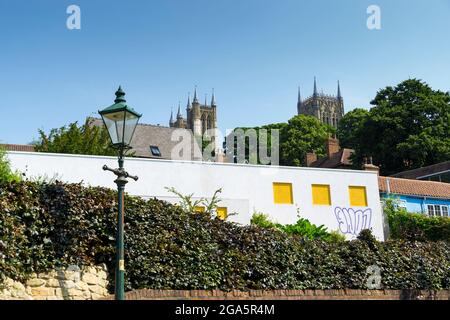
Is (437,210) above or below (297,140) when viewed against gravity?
below

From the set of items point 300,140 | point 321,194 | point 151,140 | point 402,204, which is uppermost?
point 300,140

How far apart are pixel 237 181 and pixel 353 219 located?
638cm

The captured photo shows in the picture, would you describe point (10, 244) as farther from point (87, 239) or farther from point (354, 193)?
point (354, 193)

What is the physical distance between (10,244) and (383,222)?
2363 cm

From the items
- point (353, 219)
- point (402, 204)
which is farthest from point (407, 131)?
point (353, 219)

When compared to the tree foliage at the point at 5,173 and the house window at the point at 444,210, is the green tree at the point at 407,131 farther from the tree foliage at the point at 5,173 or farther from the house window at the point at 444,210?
the tree foliage at the point at 5,173

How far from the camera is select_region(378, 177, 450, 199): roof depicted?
3896cm

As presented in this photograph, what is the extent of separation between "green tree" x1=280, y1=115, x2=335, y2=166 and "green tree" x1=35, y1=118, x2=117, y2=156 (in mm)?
39242

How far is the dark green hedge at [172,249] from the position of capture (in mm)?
14461

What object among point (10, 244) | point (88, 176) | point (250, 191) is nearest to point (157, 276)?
point (10, 244)

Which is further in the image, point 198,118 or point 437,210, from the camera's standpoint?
point 198,118

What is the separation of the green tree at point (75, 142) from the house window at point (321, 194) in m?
10.9

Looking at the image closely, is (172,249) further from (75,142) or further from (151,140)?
(151,140)

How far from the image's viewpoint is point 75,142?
109 feet
